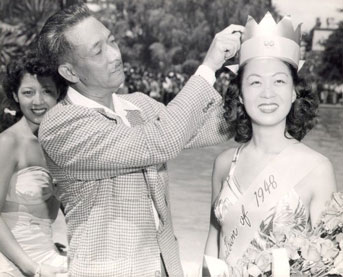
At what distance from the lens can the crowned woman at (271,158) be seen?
1.38m

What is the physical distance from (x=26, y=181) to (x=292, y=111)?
3.15ft

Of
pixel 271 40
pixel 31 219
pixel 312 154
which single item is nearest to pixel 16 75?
pixel 31 219

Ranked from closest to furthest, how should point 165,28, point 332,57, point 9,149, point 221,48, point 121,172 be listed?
point 221,48, point 121,172, point 9,149, point 332,57, point 165,28

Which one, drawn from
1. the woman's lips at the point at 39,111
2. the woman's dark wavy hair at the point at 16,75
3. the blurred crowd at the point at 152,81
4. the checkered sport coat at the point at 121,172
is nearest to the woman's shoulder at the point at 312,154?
the checkered sport coat at the point at 121,172

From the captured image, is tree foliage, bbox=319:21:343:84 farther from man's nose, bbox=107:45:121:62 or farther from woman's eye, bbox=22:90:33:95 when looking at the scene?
woman's eye, bbox=22:90:33:95

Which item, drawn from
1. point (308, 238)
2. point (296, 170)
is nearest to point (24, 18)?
point (296, 170)

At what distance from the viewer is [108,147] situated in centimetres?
139

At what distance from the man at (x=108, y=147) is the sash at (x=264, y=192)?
0.67 feet

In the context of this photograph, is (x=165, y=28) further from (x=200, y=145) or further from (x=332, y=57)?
(x=200, y=145)

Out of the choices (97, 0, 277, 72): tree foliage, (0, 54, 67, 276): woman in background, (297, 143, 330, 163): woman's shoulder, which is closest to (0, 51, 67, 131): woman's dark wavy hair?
(0, 54, 67, 276): woman in background

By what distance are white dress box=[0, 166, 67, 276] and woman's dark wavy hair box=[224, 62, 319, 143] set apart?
0.76 metres

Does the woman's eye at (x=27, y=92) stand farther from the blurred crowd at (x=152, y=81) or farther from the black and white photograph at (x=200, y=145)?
the blurred crowd at (x=152, y=81)

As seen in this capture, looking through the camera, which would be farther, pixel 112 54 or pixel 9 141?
pixel 9 141

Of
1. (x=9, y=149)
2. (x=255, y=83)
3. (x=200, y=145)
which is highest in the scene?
(x=255, y=83)
